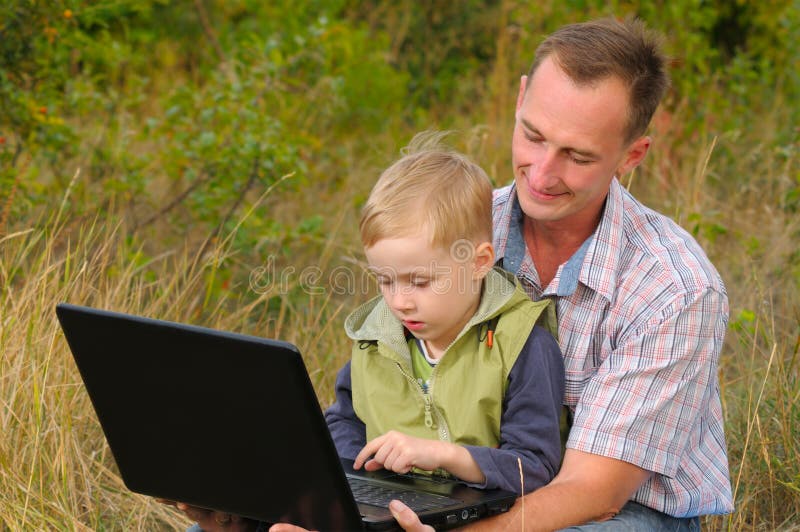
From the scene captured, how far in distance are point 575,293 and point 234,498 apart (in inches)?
41.5

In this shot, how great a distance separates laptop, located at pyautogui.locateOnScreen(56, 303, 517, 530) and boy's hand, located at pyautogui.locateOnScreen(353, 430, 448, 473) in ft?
0.32

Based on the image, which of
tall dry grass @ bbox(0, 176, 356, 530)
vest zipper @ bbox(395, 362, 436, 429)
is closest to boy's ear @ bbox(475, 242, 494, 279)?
vest zipper @ bbox(395, 362, 436, 429)

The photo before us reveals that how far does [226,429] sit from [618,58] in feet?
4.67

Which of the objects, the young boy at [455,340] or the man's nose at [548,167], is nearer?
the young boy at [455,340]

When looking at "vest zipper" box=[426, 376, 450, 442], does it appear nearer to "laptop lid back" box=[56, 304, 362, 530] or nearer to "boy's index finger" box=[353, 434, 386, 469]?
"boy's index finger" box=[353, 434, 386, 469]

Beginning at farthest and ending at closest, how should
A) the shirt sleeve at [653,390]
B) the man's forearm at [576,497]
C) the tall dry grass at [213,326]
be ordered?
A: the tall dry grass at [213,326]
the shirt sleeve at [653,390]
the man's forearm at [576,497]

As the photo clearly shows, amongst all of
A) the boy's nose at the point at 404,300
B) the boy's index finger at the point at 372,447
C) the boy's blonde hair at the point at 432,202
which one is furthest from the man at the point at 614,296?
the boy's nose at the point at 404,300

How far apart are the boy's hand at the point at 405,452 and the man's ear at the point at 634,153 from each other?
1.00 m

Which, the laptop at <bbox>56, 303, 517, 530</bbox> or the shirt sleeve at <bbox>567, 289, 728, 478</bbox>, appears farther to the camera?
the shirt sleeve at <bbox>567, 289, 728, 478</bbox>

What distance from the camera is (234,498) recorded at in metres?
2.51

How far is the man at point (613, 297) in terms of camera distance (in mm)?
2789

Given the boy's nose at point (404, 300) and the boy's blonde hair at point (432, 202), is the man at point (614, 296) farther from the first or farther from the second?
the boy's nose at point (404, 300)

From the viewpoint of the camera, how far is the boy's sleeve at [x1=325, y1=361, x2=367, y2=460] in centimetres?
300

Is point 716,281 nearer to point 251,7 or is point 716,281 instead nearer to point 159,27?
point 251,7
